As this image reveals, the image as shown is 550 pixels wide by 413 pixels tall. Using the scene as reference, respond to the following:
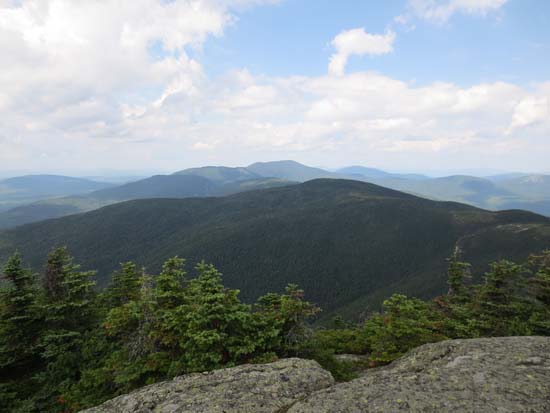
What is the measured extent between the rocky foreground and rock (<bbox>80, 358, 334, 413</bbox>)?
1.3 inches

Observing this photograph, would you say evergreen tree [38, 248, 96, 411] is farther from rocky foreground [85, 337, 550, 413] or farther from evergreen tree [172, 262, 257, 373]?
rocky foreground [85, 337, 550, 413]

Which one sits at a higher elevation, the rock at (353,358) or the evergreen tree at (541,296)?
the evergreen tree at (541,296)

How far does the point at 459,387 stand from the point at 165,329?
1295 centimetres

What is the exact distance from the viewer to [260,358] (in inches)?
518

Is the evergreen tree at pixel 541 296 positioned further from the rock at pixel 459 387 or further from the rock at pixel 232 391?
the rock at pixel 232 391

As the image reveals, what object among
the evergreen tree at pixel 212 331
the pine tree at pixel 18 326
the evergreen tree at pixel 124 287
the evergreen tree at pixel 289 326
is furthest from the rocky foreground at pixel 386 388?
the evergreen tree at pixel 124 287

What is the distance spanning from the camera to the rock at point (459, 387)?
8.28 m

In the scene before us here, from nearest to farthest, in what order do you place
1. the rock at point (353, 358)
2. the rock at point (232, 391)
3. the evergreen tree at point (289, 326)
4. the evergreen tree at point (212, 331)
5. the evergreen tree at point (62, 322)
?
1. the rock at point (232, 391)
2. the evergreen tree at point (212, 331)
3. the evergreen tree at point (289, 326)
4. the evergreen tree at point (62, 322)
5. the rock at point (353, 358)

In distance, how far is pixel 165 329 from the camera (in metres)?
14.4

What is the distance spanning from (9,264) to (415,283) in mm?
196057

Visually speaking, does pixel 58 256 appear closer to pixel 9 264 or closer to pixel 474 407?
pixel 9 264

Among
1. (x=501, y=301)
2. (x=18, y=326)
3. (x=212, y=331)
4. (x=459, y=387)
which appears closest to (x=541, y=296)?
(x=501, y=301)

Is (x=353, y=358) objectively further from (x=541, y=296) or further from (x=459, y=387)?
(x=541, y=296)

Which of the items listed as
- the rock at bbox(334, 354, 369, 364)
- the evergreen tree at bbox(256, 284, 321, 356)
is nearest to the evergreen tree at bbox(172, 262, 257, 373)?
the evergreen tree at bbox(256, 284, 321, 356)
